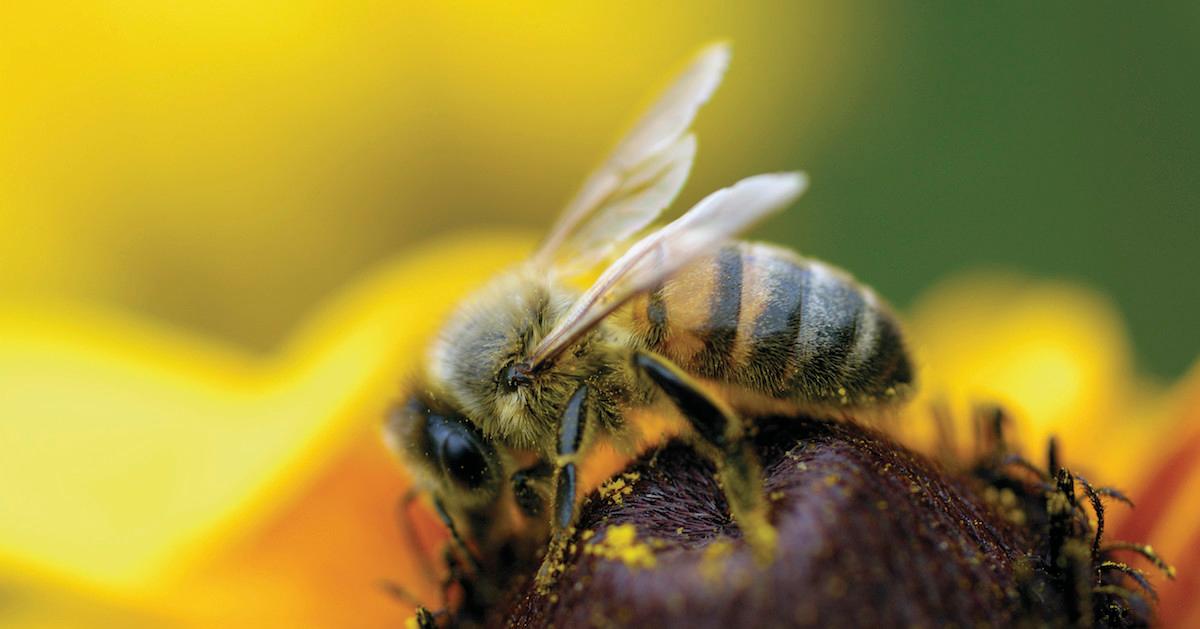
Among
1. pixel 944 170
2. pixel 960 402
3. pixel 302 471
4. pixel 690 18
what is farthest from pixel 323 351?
pixel 944 170

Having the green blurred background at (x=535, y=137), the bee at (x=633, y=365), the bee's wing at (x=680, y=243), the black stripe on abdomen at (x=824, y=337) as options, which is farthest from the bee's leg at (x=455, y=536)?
the green blurred background at (x=535, y=137)

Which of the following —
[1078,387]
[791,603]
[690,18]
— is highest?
[690,18]

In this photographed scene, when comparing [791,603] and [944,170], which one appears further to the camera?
[944,170]

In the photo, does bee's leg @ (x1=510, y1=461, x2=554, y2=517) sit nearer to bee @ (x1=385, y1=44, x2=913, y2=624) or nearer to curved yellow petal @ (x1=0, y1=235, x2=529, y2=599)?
bee @ (x1=385, y1=44, x2=913, y2=624)

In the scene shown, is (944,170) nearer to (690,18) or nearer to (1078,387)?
(690,18)

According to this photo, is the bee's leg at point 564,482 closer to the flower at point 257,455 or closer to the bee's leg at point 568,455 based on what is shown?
the bee's leg at point 568,455

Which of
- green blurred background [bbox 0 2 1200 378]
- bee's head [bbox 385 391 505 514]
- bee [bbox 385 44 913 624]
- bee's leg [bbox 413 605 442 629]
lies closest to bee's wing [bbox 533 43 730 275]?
bee [bbox 385 44 913 624]
